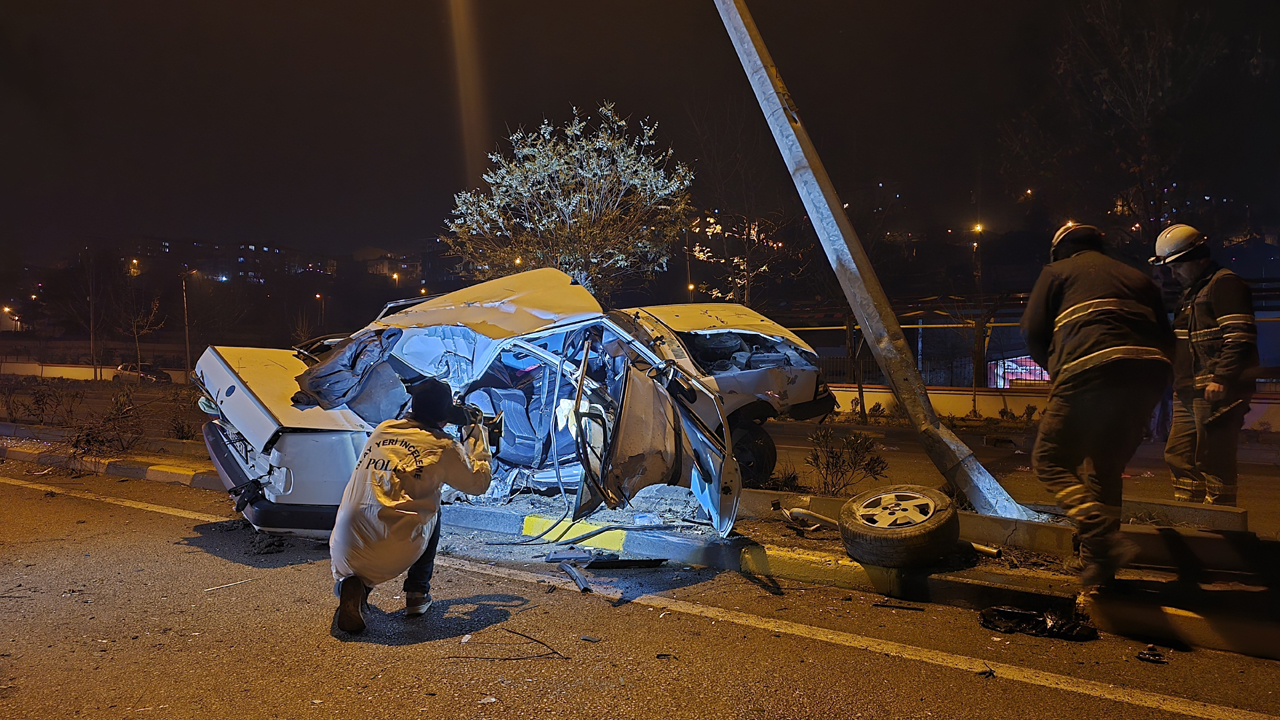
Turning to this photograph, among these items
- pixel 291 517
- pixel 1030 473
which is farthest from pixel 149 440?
pixel 1030 473

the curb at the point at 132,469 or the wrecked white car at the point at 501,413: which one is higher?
the wrecked white car at the point at 501,413

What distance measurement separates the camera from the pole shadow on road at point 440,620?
13.0 ft

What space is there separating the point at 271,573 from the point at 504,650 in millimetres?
2330

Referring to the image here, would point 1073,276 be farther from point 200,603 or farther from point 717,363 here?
point 200,603

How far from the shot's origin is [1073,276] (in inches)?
157

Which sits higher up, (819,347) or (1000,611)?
(819,347)

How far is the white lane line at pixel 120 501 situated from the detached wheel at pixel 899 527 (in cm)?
544

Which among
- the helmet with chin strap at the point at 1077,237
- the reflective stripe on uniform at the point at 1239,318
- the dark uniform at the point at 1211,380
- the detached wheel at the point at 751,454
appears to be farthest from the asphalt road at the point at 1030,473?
the helmet with chin strap at the point at 1077,237

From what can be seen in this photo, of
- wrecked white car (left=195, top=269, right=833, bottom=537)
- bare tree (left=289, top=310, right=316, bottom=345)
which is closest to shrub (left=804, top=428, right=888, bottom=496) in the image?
wrecked white car (left=195, top=269, right=833, bottom=537)

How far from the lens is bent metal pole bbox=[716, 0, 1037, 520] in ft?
18.2

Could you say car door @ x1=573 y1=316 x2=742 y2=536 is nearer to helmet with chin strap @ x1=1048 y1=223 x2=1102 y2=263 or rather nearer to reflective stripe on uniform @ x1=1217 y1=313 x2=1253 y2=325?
helmet with chin strap @ x1=1048 y1=223 x2=1102 y2=263

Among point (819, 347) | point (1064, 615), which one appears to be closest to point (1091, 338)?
point (1064, 615)

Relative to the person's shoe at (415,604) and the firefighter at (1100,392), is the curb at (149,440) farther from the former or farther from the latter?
the firefighter at (1100,392)

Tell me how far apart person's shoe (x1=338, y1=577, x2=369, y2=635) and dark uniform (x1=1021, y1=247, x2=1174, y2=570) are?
3.54 meters
